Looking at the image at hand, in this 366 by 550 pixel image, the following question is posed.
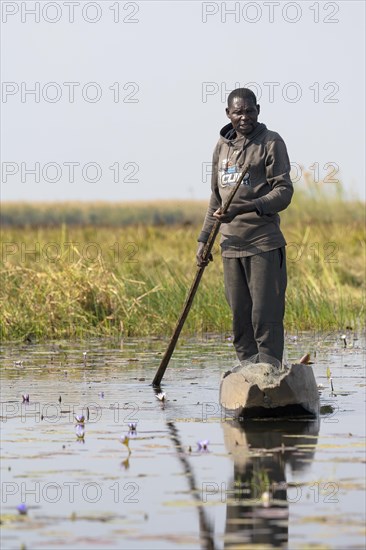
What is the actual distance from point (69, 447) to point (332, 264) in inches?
564

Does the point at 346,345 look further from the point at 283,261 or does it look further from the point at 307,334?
the point at 283,261

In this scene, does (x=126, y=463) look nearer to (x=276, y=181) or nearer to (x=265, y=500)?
(x=265, y=500)

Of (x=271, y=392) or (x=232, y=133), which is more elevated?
(x=232, y=133)

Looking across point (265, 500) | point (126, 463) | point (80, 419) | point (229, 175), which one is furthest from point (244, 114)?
point (265, 500)

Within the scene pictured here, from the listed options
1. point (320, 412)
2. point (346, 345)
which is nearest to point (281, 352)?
point (320, 412)

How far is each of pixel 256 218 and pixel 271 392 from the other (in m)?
1.34

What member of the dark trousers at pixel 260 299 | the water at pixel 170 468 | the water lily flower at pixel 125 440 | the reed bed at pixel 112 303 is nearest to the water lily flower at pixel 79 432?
the water at pixel 170 468

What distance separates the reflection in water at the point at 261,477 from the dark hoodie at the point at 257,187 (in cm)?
140

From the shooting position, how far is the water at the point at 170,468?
6.50 m

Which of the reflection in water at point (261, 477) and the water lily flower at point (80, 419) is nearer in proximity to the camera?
the reflection in water at point (261, 477)

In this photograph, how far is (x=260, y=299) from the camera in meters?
10.6

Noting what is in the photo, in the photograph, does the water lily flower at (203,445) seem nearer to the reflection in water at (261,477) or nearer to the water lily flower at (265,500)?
the reflection in water at (261,477)

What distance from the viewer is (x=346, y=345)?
16078 millimetres

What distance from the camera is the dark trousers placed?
10541 millimetres
